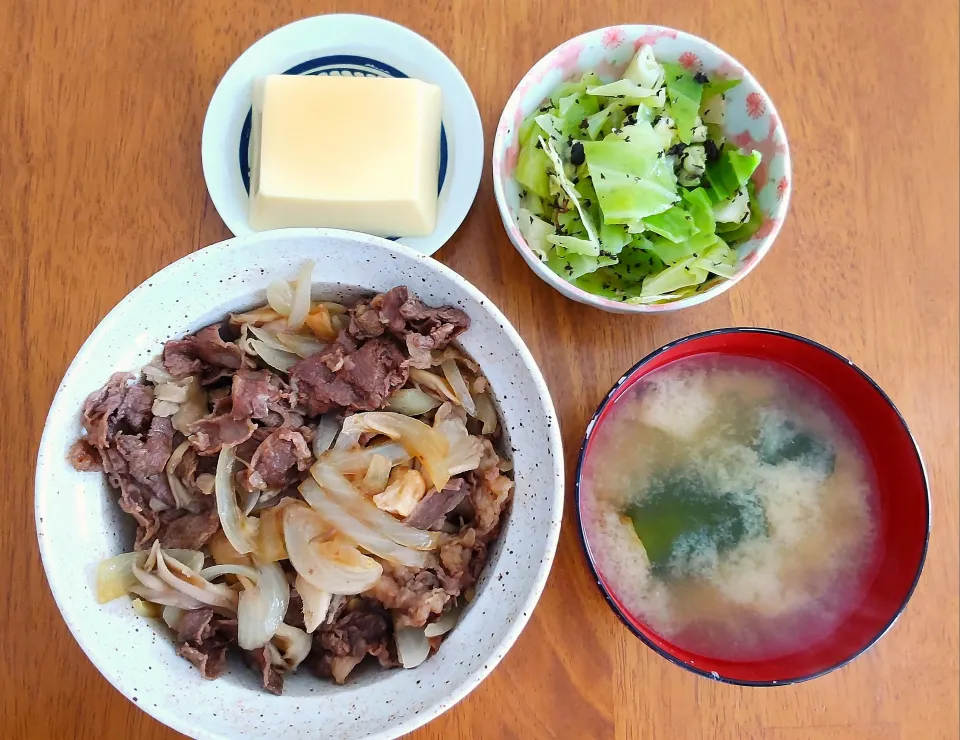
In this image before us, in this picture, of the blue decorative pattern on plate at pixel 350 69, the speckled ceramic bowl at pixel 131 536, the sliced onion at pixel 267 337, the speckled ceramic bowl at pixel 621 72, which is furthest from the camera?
the blue decorative pattern on plate at pixel 350 69

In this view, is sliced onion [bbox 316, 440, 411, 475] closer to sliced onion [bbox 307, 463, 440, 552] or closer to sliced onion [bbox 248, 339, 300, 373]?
sliced onion [bbox 307, 463, 440, 552]

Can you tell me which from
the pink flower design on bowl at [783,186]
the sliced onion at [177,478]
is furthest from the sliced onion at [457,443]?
the pink flower design on bowl at [783,186]

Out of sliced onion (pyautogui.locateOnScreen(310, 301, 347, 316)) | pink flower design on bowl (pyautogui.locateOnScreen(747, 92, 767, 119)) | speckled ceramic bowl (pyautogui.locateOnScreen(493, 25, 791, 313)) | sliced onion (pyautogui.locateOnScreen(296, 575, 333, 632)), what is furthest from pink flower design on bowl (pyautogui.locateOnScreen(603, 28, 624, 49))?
sliced onion (pyautogui.locateOnScreen(296, 575, 333, 632))

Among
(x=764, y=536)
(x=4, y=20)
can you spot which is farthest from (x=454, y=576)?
(x=4, y=20)

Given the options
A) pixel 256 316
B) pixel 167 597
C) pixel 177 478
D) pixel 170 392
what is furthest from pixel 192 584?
pixel 256 316

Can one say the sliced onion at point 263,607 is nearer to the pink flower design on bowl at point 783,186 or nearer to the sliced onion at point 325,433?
the sliced onion at point 325,433

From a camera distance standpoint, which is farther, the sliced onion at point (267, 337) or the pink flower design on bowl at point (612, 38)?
the pink flower design on bowl at point (612, 38)
